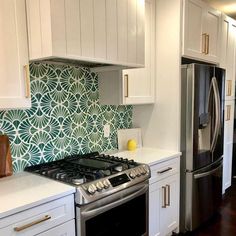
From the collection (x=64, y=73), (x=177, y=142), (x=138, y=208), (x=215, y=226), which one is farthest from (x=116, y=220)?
(x=215, y=226)

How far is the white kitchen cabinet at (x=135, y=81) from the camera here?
2.26 metres

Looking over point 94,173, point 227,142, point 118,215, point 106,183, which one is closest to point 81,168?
point 94,173

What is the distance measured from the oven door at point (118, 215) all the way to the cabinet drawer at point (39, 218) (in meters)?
0.08

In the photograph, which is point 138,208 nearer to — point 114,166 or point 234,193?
point 114,166

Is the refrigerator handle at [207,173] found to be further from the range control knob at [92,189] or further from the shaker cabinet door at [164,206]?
the range control knob at [92,189]

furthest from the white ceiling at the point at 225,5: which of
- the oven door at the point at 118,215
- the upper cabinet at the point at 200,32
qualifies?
the oven door at the point at 118,215

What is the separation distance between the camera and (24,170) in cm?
191

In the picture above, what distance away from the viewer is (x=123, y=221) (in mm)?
1842

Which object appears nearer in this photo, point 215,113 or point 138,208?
point 138,208

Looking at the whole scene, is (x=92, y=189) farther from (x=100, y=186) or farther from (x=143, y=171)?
(x=143, y=171)

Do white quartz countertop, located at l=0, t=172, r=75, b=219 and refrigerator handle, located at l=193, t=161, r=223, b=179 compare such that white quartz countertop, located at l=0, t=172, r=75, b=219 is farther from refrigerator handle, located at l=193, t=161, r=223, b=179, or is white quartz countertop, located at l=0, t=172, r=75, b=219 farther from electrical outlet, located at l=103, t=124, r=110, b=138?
refrigerator handle, located at l=193, t=161, r=223, b=179

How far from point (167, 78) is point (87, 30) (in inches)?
44.0

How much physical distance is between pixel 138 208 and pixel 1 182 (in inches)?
39.7

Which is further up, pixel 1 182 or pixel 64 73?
pixel 64 73
